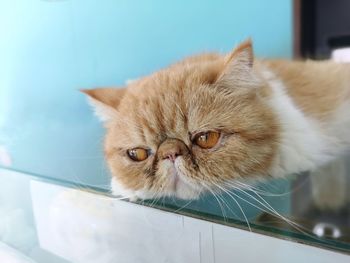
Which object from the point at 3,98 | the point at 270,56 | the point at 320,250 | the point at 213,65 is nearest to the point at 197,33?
the point at 270,56

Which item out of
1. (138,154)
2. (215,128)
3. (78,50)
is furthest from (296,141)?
(78,50)

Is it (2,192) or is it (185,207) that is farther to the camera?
(2,192)

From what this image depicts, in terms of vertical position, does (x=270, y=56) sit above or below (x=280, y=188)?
above

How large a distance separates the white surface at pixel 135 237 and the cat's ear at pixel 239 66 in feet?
0.86

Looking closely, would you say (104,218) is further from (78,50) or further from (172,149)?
(78,50)

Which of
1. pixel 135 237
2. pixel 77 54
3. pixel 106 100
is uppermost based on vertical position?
pixel 77 54

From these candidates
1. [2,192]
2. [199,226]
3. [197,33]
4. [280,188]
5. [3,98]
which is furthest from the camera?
[3,98]

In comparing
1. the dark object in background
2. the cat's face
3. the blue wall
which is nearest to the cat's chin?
the cat's face

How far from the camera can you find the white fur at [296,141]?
72 cm

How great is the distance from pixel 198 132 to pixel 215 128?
0.03 meters

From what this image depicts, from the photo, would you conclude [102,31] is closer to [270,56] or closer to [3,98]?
[3,98]

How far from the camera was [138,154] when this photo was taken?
73cm

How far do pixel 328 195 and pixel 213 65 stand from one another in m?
0.32

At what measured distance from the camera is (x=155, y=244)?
2.02 feet
